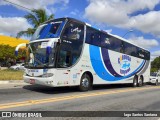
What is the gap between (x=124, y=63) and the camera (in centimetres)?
2025

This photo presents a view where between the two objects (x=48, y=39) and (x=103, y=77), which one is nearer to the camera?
(x=48, y=39)

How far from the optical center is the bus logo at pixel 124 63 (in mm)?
19609

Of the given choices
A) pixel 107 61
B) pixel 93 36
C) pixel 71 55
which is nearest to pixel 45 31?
pixel 71 55

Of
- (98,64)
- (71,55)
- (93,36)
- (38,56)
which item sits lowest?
(98,64)

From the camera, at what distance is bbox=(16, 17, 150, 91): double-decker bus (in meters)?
12.5

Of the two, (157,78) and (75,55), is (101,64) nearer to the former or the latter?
(75,55)

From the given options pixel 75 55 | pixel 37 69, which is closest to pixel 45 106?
pixel 37 69

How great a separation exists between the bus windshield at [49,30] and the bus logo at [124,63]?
7289 mm

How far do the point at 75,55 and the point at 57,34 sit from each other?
1.71 metres

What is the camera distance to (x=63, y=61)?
12938mm

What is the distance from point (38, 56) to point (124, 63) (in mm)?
9106

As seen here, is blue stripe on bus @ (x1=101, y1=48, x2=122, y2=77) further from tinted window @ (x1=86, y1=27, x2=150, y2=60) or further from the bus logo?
the bus logo

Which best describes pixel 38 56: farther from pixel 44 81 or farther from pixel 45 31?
pixel 45 31

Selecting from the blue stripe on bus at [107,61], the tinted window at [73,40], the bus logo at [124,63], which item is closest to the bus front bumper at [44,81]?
the tinted window at [73,40]
